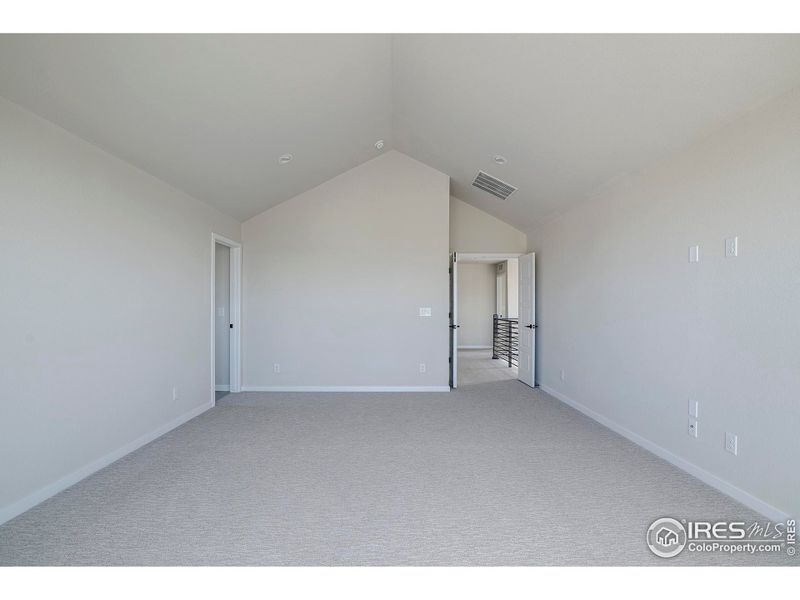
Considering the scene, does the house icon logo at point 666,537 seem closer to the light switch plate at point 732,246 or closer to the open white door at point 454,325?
the light switch plate at point 732,246

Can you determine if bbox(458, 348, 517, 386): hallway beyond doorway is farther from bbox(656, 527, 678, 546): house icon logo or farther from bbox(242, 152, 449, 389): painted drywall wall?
bbox(656, 527, 678, 546): house icon logo

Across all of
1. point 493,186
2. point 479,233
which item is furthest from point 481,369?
point 493,186

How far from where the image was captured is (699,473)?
2.71 m

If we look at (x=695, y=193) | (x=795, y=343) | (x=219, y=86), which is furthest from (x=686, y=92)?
(x=219, y=86)

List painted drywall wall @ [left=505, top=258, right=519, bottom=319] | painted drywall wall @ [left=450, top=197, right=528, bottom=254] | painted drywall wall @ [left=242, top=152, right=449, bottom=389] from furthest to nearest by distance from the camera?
painted drywall wall @ [left=505, top=258, right=519, bottom=319] → painted drywall wall @ [left=450, top=197, right=528, bottom=254] → painted drywall wall @ [left=242, top=152, right=449, bottom=389]

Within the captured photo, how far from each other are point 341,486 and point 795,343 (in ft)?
9.12

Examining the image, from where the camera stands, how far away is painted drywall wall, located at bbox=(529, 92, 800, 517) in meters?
2.15

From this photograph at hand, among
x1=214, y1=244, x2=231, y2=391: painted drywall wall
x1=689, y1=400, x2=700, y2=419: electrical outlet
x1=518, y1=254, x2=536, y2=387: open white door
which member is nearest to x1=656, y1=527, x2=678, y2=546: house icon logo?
x1=689, y1=400, x2=700, y2=419: electrical outlet

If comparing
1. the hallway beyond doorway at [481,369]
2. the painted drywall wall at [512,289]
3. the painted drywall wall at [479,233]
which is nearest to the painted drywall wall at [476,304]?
the painted drywall wall at [512,289]

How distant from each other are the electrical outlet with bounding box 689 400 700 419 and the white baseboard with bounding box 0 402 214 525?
431cm

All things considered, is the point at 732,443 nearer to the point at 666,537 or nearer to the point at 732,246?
the point at 666,537

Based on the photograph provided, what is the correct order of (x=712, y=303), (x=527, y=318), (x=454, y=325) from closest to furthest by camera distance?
(x=712, y=303) → (x=454, y=325) → (x=527, y=318)

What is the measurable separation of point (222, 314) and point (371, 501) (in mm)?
3988

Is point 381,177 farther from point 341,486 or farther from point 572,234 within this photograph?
point 341,486
